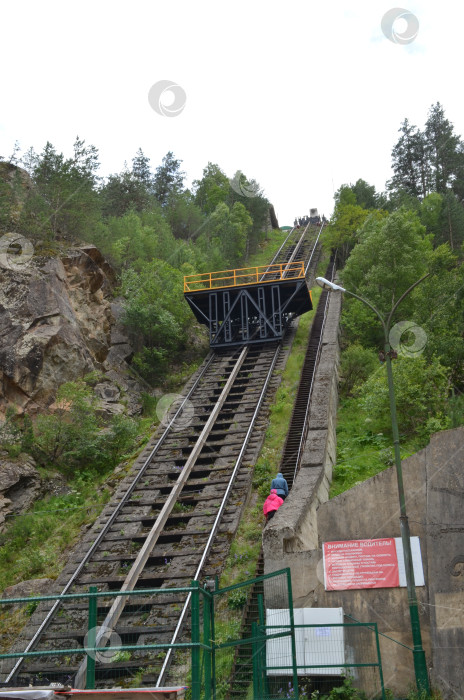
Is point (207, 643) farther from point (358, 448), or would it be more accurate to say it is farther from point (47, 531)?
point (358, 448)

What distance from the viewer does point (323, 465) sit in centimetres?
1667

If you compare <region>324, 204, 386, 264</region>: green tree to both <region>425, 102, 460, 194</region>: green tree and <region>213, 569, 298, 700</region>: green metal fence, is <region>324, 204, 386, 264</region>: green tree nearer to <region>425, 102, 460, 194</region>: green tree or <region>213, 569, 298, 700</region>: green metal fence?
<region>425, 102, 460, 194</region>: green tree

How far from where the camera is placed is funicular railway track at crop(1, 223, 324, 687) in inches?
478

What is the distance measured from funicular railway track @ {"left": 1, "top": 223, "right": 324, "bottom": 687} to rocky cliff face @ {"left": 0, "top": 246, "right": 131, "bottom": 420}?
4408mm

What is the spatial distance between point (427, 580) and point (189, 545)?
5.39m

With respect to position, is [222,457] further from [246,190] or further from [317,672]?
[246,190]

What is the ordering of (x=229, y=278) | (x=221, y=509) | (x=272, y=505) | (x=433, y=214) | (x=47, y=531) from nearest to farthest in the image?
(x=272, y=505)
(x=221, y=509)
(x=47, y=531)
(x=229, y=278)
(x=433, y=214)

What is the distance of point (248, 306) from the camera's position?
105ft

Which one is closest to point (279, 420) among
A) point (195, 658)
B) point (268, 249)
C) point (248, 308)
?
point (248, 308)

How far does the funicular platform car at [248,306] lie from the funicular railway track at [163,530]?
252 inches

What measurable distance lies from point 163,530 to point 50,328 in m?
10.8

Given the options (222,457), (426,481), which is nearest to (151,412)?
(222,457)

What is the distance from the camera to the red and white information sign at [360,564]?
11.9m

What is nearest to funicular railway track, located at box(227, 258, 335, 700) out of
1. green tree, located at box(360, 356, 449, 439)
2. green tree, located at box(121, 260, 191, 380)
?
green tree, located at box(360, 356, 449, 439)
